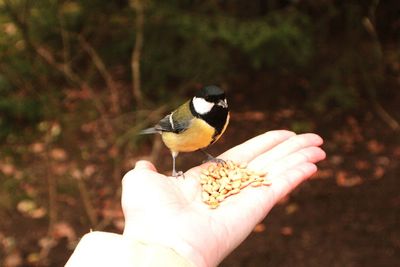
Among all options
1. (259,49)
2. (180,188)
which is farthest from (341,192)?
(180,188)

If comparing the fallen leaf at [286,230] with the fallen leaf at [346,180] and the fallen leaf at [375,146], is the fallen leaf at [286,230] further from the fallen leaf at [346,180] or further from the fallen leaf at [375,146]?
the fallen leaf at [375,146]

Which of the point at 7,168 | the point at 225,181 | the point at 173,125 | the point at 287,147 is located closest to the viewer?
the point at 225,181

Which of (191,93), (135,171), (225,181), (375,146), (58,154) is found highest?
(135,171)

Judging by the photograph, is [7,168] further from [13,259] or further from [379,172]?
[379,172]

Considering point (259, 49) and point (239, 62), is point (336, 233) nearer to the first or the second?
point (259, 49)

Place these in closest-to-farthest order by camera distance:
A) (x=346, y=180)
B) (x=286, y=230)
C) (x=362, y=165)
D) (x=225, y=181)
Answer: (x=225, y=181) → (x=286, y=230) → (x=346, y=180) → (x=362, y=165)

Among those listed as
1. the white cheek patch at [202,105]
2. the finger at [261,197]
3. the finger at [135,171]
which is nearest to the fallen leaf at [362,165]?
the finger at [261,197]

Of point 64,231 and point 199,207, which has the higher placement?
point 199,207

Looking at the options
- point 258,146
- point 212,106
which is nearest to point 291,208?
point 258,146
